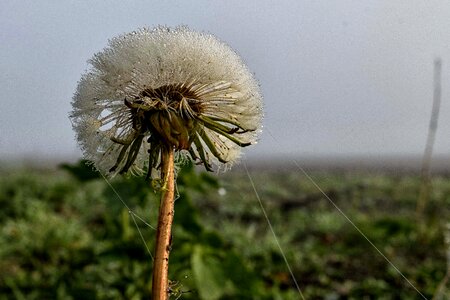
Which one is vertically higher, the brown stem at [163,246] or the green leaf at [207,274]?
the brown stem at [163,246]

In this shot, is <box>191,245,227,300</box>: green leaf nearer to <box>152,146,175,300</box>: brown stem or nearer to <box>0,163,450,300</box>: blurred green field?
<box>0,163,450,300</box>: blurred green field

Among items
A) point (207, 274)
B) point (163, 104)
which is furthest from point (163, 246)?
point (207, 274)

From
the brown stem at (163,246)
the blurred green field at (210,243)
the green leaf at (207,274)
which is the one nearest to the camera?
the brown stem at (163,246)

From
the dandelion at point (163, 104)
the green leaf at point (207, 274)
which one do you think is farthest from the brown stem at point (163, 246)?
the green leaf at point (207, 274)

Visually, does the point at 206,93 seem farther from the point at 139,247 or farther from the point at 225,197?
the point at 225,197

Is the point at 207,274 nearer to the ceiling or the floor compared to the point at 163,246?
nearer to the floor

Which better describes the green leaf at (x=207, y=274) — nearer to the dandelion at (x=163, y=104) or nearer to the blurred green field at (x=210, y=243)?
the blurred green field at (x=210, y=243)

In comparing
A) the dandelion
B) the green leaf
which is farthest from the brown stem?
the green leaf

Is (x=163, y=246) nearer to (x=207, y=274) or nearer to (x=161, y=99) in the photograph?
(x=161, y=99)
